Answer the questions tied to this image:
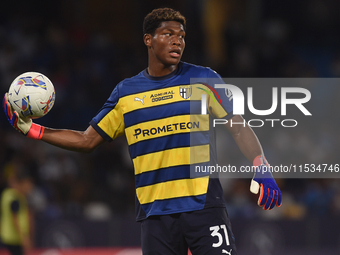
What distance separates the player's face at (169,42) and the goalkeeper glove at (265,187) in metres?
0.94

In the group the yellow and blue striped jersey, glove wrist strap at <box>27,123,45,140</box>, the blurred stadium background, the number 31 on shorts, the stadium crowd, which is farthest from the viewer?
the stadium crowd

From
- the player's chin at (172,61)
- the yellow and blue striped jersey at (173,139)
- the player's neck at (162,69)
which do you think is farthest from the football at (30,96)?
the player's chin at (172,61)

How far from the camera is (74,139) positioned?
3.63 meters

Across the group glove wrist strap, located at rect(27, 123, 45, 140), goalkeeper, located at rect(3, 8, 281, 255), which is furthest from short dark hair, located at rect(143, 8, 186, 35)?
glove wrist strap, located at rect(27, 123, 45, 140)

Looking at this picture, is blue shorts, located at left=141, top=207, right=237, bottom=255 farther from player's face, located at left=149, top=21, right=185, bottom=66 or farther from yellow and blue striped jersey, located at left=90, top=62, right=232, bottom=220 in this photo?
player's face, located at left=149, top=21, right=185, bottom=66

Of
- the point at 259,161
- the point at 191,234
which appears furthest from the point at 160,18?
the point at 191,234

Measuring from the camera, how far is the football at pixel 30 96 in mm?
3525

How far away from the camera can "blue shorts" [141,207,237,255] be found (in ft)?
10.2

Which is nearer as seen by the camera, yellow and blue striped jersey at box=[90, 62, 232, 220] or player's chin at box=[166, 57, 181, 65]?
yellow and blue striped jersey at box=[90, 62, 232, 220]

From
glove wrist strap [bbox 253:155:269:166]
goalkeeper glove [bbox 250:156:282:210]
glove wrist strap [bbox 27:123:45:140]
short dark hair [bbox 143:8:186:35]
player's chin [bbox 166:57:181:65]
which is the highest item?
short dark hair [bbox 143:8:186:35]

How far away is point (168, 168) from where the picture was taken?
10.7ft

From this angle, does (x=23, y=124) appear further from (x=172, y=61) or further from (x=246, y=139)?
(x=246, y=139)

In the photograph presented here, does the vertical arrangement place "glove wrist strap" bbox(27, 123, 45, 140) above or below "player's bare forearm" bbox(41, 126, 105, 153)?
above

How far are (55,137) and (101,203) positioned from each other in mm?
5428
